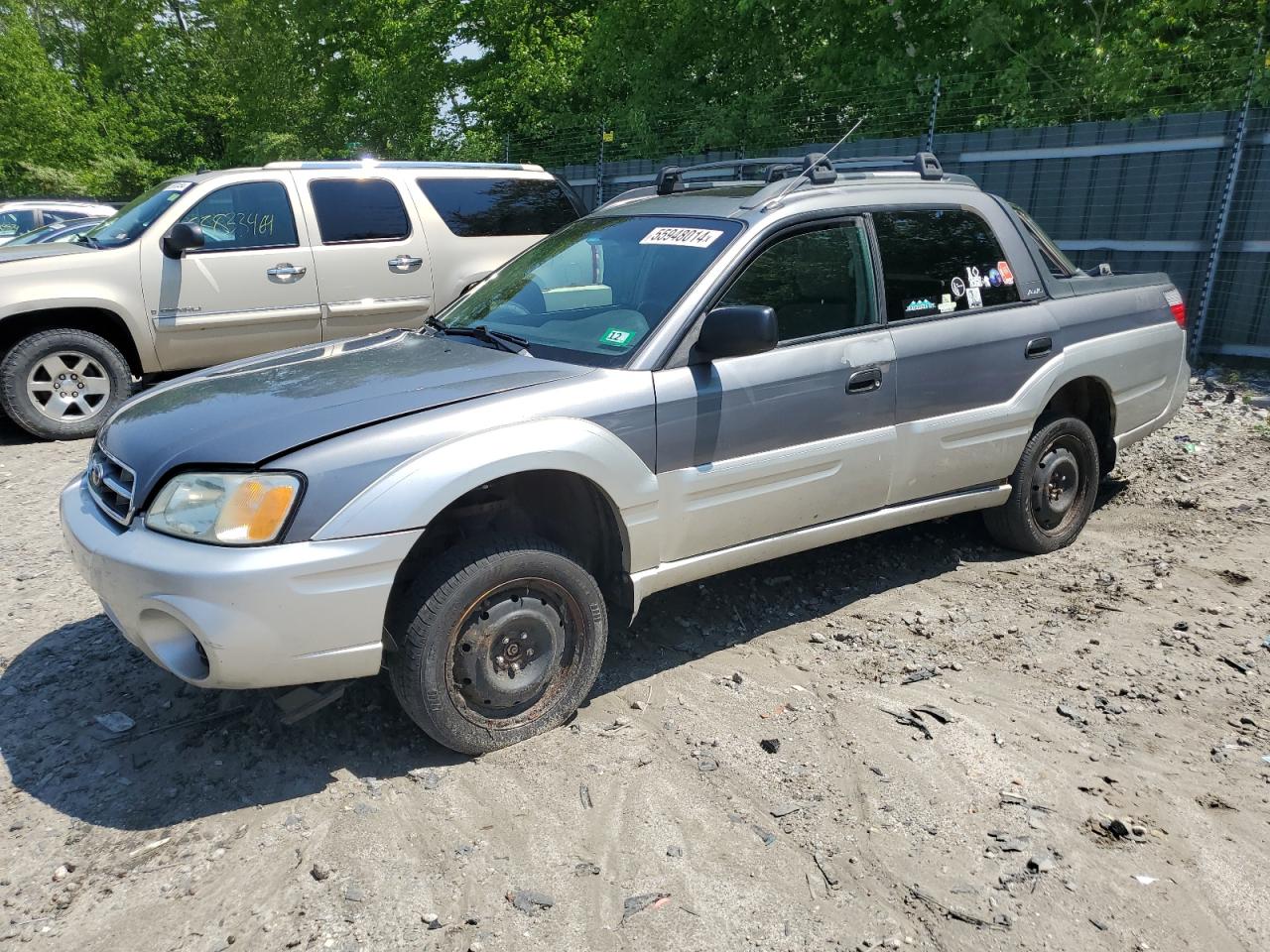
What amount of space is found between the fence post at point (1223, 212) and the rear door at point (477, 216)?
561cm

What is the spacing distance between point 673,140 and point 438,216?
7321 mm

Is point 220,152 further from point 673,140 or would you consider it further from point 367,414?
point 367,414

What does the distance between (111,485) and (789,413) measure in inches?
93.8

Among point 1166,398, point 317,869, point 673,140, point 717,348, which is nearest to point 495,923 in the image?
point 317,869

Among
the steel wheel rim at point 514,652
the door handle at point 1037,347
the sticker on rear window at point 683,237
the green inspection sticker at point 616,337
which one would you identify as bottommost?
the steel wheel rim at point 514,652

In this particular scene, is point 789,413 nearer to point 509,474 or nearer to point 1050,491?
point 509,474

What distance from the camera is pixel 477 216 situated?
28.1 ft

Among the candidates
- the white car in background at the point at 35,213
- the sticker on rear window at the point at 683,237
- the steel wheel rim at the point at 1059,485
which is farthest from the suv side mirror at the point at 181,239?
the white car in background at the point at 35,213

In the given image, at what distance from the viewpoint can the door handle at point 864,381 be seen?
4.02 meters

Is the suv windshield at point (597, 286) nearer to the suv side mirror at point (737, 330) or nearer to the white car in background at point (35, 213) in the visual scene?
the suv side mirror at point (737, 330)

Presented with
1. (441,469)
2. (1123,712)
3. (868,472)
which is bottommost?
(1123,712)

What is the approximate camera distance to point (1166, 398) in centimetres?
551

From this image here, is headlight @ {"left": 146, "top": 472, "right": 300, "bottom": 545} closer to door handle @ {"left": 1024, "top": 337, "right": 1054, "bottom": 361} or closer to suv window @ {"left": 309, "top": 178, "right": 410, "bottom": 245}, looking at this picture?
door handle @ {"left": 1024, "top": 337, "right": 1054, "bottom": 361}

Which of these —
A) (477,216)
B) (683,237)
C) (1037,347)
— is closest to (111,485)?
(683,237)
